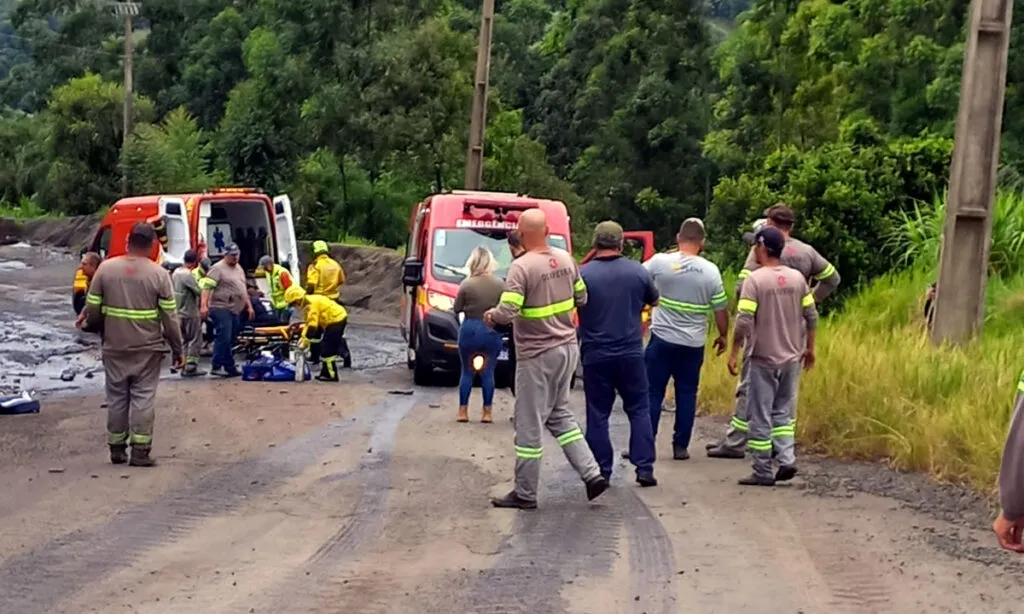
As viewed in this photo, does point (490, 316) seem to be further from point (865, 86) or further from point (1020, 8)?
point (865, 86)

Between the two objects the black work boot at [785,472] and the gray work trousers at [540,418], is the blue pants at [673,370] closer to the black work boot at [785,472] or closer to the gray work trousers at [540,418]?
the black work boot at [785,472]

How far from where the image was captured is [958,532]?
350 inches

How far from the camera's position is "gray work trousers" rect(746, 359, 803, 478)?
1055 cm

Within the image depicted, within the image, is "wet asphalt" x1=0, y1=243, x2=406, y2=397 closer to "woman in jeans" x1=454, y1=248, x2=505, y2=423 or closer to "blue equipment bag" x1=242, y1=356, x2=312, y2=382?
"blue equipment bag" x1=242, y1=356, x2=312, y2=382

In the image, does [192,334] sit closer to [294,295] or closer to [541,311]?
[294,295]

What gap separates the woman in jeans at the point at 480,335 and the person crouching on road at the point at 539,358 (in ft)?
14.3

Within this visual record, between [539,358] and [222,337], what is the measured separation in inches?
419

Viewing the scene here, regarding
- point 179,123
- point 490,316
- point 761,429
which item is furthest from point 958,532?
point 179,123

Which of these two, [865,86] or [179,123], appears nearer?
[865,86]

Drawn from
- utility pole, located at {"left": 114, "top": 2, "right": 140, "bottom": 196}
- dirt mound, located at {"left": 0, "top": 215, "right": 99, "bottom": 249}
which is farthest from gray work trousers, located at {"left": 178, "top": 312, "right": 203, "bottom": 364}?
dirt mound, located at {"left": 0, "top": 215, "right": 99, "bottom": 249}

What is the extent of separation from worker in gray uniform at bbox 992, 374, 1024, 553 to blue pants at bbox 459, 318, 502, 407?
10083mm

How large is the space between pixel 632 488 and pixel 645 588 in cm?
300

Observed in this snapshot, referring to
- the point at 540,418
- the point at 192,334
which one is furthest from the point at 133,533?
the point at 192,334

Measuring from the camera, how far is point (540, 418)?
9578 millimetres
